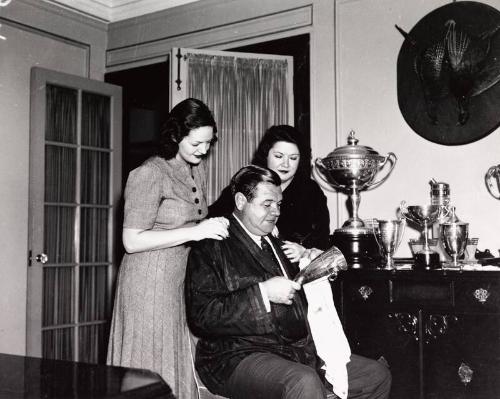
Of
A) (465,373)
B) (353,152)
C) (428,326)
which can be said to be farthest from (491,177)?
(465,373)

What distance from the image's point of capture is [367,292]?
285 cm

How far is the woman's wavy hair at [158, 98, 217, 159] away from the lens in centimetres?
243

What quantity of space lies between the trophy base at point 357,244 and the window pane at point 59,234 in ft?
7.36

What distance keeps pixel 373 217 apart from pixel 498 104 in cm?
96

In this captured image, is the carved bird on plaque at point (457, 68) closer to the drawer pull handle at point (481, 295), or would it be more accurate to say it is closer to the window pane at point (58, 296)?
the drawer pull handle at point (481, 295)

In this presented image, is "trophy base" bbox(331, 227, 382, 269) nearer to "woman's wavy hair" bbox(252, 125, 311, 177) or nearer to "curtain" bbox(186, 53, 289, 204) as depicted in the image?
"woman's wavy hair" bbox(252, 125, 311, 177)

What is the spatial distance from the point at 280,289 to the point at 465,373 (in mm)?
1063

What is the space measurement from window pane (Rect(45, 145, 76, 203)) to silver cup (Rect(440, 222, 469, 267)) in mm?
2841

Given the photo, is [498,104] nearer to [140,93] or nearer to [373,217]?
[373,217]

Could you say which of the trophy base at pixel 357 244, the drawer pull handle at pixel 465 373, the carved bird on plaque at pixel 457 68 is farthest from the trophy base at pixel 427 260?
the carved bird on plaque at pixel 457 68

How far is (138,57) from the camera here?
190 inches

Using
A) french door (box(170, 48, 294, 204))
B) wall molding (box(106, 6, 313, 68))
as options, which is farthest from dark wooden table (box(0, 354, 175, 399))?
wall molding (box(106, 6, 313, 68))

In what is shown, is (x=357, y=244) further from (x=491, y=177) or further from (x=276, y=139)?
(x=491, y=177)

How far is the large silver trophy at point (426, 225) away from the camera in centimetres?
285
